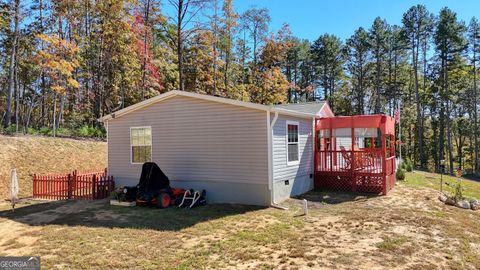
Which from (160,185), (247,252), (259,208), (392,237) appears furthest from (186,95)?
(392,237)

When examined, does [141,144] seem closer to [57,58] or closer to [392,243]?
[392,243]

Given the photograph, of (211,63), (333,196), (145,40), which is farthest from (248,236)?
(211,63)

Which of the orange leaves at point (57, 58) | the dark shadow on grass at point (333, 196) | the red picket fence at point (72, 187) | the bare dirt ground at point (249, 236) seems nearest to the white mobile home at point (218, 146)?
the dark shadow on grass at point (333, 196)

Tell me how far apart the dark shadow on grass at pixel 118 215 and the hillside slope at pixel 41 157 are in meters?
2.98

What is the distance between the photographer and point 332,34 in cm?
3728

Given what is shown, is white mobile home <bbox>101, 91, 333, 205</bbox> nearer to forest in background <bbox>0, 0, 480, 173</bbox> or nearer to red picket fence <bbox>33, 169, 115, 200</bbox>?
red picket fence <bbox>33, 169, 115, 200</bbox>

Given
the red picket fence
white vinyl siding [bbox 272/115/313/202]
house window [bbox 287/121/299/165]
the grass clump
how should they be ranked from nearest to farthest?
the grass clump < white vinyl siding [bbox 272/115/313/202] < house window [bbox 287/121/299/165] < the red picket fence

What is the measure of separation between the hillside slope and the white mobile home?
3.52 metres

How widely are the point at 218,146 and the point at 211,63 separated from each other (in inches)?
727

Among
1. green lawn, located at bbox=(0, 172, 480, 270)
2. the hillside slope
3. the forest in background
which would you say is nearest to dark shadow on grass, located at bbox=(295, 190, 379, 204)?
green lawn, located at bbox=(0, 172, 480, 270)

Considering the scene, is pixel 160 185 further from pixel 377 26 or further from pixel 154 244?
pixel 377 26

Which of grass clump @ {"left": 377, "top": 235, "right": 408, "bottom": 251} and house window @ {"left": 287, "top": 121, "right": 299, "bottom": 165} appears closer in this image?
grass clump @ {"left": 377, "top": 235, "right": 408, "bottom": 251}

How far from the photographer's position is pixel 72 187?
1071 cm

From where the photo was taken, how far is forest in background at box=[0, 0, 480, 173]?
18953 mm
